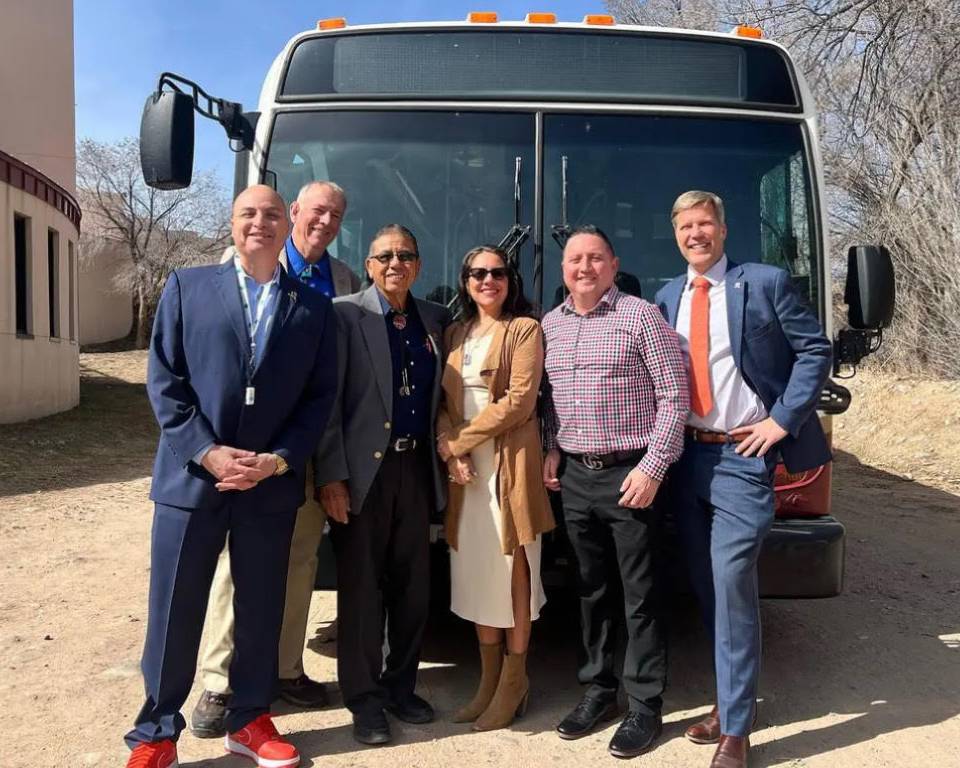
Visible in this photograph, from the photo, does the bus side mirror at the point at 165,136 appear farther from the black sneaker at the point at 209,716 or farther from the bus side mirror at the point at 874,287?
the bus side mirror at the point at 874,287

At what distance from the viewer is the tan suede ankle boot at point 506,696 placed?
352 cm

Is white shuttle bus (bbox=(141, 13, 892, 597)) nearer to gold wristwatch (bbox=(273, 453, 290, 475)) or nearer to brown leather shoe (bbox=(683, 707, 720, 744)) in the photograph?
brown leather shoe (bbox=(683, 707, 720, 744))

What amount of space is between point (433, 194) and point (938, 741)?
3148mm

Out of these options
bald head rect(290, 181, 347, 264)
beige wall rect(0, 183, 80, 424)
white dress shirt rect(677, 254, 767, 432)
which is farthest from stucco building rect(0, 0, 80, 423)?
white dress shirt rect(677, 254, 767, 432)

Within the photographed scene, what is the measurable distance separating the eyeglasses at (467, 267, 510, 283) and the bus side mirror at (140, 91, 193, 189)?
1.46 meters

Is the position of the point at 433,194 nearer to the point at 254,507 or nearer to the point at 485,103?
the point at 485,103

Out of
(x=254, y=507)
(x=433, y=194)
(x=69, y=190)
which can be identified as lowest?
(x=254, y=507)

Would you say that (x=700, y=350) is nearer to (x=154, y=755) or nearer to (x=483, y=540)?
(x=483, y=540)

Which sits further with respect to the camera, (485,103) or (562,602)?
(562,602)

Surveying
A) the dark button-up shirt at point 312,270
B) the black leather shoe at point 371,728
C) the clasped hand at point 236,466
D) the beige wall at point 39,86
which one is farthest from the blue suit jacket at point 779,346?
the beige wall at point 39,86

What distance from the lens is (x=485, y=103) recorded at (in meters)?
4.02

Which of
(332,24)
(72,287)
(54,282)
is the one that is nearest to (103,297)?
(72,287)

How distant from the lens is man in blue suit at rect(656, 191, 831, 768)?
3.18 metres

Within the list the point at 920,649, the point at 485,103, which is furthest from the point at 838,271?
the point at 485,103
